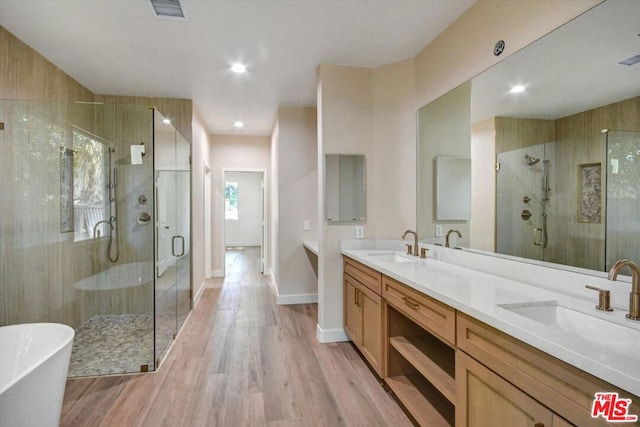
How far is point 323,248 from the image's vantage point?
10.1 ft

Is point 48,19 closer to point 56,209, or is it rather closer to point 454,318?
point 56,209

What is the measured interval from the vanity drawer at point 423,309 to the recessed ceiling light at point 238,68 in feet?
8.07

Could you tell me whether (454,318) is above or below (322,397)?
above

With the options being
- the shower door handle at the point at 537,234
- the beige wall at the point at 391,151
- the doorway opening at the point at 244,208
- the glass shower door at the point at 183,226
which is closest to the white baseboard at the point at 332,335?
the beige wall at the point at 391,151

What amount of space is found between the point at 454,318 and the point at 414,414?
2.52 ft

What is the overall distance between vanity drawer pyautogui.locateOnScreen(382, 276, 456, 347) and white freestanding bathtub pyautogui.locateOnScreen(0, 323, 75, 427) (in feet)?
6.38

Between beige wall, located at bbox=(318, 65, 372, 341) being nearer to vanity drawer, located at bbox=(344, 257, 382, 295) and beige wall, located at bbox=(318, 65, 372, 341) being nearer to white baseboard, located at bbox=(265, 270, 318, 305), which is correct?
vanity drawer, located at bbox=(344, 257, 382, 295)

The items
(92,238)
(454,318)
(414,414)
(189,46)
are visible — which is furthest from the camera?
(92,238)


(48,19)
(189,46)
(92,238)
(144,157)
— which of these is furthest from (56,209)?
(189,46)

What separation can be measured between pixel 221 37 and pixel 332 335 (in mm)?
2883

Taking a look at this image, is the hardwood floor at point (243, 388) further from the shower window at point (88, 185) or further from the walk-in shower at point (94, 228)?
the shower window at point (88, 185)

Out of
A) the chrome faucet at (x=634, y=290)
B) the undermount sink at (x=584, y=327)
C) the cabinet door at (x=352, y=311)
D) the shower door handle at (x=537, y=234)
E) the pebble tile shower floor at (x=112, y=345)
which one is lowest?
the pebble tile shower floor at (x=112, y=345)

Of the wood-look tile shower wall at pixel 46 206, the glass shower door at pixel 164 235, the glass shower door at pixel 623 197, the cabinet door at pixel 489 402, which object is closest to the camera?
the cabinet door at pixel 489 402

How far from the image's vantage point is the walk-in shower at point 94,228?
99.8 inches
